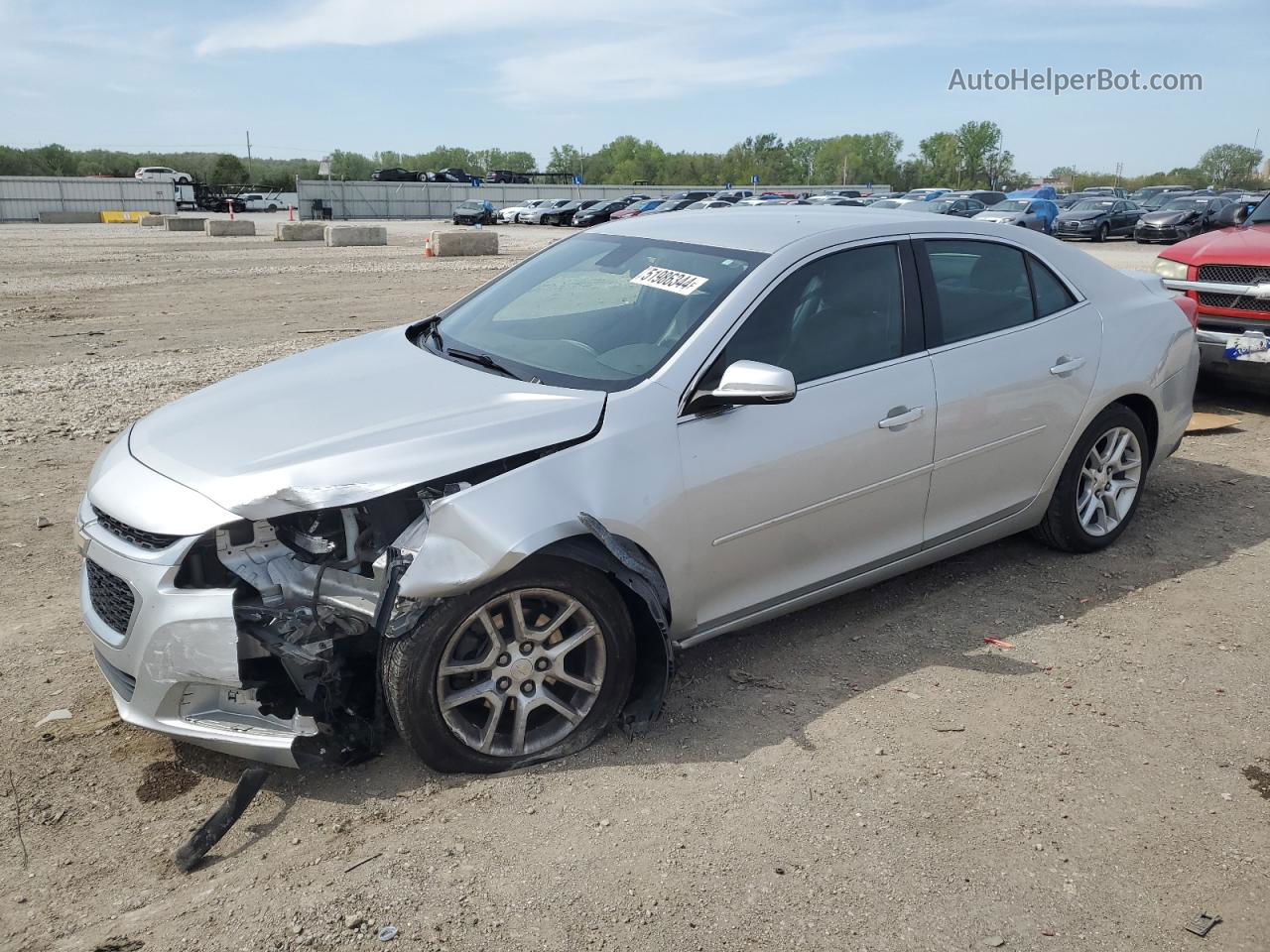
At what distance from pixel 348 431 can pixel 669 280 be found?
1436 millimetres

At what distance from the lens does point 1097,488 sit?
207 inches

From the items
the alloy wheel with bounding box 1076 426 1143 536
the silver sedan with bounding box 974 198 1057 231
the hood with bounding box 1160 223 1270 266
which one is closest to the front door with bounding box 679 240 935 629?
the alloy wheel with bounding box 1076 426 1143 536

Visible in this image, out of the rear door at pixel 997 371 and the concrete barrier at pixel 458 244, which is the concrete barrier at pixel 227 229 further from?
the rear door at pixel 997 371

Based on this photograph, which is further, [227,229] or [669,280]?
[227,229]

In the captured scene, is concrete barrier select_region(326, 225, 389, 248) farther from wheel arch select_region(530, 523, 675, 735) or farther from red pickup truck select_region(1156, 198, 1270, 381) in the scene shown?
wheel arch select_region(530, 523, 675, 735)

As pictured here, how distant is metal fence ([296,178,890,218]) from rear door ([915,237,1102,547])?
56.7 m

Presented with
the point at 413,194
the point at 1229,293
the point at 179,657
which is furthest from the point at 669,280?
the point at 413,194

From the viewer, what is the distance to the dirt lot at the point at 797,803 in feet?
9.12

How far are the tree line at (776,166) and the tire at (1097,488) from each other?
103518mm

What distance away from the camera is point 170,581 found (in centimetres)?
316

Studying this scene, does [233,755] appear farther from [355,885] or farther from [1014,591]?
[1014,591]

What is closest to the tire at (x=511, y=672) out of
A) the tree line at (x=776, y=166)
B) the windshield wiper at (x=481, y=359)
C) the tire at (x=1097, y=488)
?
the windshield wiper at (x=481, y=359)

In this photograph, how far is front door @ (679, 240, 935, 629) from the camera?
3.73 m

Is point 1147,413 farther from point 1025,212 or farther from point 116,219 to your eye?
point 116,219
